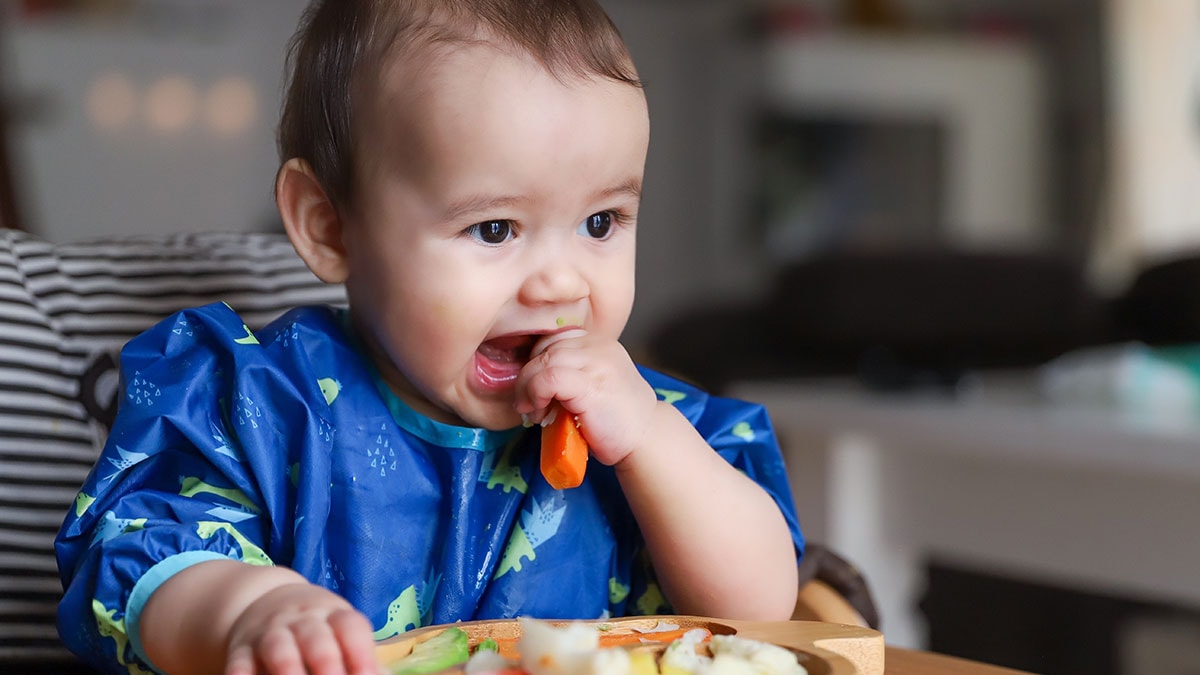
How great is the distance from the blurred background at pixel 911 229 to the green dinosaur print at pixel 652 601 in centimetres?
52

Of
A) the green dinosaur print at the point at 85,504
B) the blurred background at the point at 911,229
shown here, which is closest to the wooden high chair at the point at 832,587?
the green dinosaur print at the point at 85,504

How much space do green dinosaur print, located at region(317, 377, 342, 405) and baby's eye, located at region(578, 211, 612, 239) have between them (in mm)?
182

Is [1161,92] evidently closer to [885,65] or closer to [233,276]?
[885,65]

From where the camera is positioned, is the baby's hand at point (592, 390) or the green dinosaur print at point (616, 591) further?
the green dinosaur print at point (616, 591)

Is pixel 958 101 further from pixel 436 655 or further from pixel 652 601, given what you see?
pixel 436 655

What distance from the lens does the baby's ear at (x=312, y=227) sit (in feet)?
2.49

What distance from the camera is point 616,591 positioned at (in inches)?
30.9

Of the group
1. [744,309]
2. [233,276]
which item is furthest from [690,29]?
[233,276]

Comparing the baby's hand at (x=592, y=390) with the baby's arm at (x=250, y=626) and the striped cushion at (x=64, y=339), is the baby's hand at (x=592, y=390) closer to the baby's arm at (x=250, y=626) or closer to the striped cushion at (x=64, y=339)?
the baby's arm at (x=250, y=626)

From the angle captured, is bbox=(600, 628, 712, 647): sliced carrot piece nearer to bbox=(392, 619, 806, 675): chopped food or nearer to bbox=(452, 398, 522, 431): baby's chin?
bbox=(392, 619, 806, 675): chopped food

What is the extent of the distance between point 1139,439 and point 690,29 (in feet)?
14.5

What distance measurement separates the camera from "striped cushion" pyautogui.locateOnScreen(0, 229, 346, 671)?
2.78ft

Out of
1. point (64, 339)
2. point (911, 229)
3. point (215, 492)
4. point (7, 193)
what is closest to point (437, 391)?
point (215, 492)

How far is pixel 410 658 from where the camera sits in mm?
535
